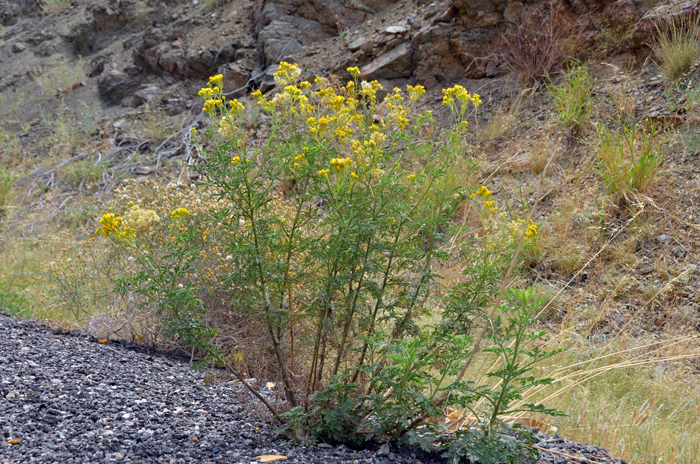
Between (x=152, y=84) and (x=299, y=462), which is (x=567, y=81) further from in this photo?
(x=152, y=84)

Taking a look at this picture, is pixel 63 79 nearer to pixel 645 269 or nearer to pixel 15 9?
pixel 15 9

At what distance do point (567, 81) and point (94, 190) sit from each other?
7079mm

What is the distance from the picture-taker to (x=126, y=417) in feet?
7.37

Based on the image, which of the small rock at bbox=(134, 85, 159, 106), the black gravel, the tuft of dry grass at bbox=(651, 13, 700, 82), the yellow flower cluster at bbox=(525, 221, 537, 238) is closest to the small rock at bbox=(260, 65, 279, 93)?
the small rock at bbox=(134, 85, 159, 106)

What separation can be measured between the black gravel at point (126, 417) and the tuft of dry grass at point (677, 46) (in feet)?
16.5

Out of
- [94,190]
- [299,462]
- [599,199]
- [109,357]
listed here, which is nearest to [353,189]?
[299,462]

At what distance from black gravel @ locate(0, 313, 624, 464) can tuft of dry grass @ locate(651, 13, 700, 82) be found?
5036mm

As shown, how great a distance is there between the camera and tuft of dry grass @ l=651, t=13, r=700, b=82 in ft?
18.1

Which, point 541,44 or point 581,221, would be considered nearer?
point 581,221

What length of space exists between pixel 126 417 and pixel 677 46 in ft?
20.9

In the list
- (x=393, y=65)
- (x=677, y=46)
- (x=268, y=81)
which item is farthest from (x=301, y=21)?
(x=677, y=46)

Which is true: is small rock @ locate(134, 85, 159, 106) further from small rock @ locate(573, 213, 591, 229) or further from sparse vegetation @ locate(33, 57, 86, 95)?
small rock @ locate(573, 213, 591, 229)

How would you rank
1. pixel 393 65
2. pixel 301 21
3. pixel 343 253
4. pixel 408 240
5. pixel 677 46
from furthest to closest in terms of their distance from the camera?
pixel 301 21 < pixel 393 65 < pixel 677 46 < pixel 408 240 < pixel 343 253

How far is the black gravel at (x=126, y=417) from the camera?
6.27 ft
